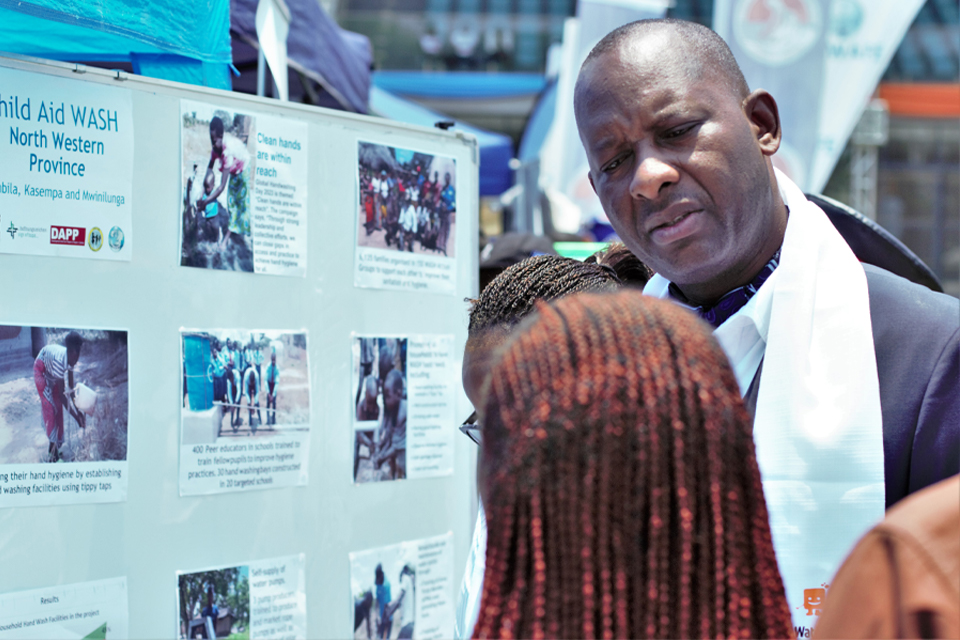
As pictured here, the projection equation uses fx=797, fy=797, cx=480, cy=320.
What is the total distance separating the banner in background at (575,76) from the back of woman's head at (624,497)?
6.09m

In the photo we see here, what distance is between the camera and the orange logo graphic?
1.17 meters

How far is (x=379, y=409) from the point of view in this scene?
82.0 inches

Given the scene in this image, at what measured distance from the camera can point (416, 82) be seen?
48.4ft

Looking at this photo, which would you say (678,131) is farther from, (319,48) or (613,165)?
(319,48)

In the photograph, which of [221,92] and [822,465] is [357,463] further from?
[822,465]

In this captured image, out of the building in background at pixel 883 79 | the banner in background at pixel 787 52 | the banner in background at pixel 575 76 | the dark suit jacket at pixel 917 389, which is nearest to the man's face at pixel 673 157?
the dark suit jacket at pixel 917 389

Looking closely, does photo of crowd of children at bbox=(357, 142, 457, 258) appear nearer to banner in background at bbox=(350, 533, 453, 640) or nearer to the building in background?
banner in background at bbox=(350, 533, 453, 640)

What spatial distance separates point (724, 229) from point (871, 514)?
47 centimetres

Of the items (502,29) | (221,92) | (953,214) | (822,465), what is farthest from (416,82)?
(822,465)

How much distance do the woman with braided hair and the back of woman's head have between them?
1.91 feet

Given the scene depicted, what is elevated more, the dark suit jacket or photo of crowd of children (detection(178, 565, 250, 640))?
the dark suit jacket

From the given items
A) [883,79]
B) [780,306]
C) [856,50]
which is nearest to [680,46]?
[780,306]

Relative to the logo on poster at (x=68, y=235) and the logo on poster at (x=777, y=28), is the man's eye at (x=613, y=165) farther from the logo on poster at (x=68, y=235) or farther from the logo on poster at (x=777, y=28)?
the logo on poster at (x=777, y=28)

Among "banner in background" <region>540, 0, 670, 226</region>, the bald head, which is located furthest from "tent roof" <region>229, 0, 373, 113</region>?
"banner in background" <region>540, 0, 670, 226</region>
